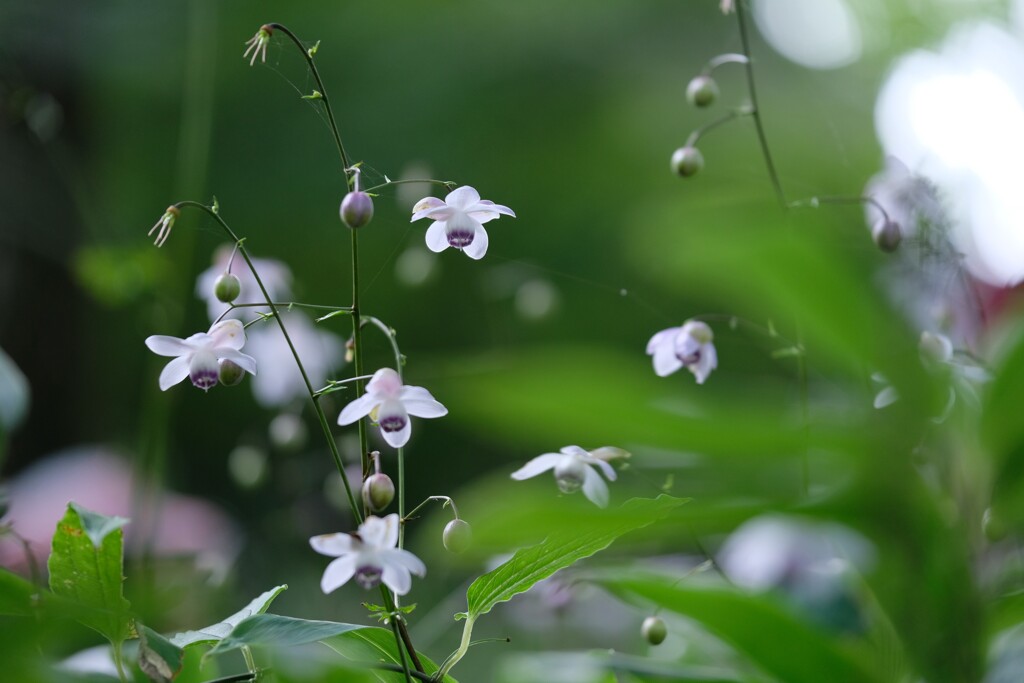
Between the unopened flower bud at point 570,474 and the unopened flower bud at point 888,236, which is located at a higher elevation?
the unopened flower bud at point 888,236

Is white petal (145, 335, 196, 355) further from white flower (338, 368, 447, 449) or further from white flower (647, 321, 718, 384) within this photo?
white flower (647, 321, 718, 384)

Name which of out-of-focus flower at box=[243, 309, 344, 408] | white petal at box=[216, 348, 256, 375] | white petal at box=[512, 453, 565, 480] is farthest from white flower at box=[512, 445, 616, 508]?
out-of-focus flower at box=[243, 309, 344, 408]

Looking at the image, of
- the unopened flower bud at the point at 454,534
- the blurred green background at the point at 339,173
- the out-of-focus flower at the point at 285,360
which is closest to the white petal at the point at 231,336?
the unopened flower bud at the point at 454,534

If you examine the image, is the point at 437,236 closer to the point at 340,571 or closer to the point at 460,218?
the point at 460,218

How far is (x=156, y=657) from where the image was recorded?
26 centimetres

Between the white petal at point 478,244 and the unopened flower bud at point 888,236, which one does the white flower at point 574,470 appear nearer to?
the white petal at point 478,244

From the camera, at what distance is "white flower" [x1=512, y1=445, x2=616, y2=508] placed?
339 mm

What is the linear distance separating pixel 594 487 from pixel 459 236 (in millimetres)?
104

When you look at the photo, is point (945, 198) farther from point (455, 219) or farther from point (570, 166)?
point (570, 166)

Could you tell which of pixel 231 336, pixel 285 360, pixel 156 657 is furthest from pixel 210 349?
pixel 285 360

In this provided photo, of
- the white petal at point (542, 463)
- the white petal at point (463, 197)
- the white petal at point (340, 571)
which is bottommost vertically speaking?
the white petal at point (542, 463)

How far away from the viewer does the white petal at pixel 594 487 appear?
1.12 feet

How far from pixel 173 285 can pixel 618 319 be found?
1.00 metres

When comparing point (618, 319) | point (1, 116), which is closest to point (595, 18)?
point (618, 319)
